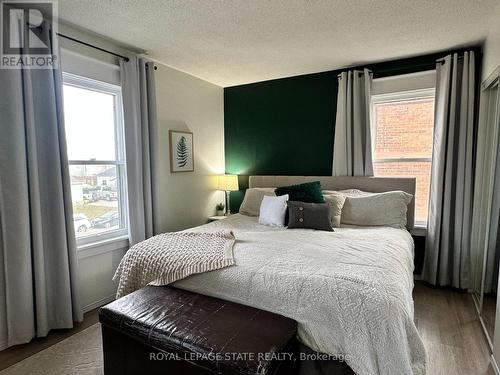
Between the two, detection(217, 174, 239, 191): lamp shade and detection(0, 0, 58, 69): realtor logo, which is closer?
detection(0, 0, 58, 69): realtor logo

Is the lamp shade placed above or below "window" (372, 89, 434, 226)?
below

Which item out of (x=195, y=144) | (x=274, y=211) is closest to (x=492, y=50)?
(x=274, y=211)

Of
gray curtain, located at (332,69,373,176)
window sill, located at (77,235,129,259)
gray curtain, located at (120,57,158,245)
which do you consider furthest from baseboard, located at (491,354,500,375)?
window sill, located at (77,235,129,259)

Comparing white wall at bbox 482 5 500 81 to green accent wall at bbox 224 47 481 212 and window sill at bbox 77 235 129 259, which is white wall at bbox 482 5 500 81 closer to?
green accent wall at bbox 224 47 481 212

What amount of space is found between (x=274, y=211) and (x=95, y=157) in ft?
6.01

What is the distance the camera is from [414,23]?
2402 mm

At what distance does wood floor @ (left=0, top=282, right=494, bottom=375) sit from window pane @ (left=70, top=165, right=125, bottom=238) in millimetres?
812

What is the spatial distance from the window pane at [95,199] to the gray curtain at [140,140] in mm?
198

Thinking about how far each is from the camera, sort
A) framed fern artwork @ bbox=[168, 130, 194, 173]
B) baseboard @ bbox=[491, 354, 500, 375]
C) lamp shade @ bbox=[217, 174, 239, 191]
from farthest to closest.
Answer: lamp shade @ bbox=[217, 174, 239, 191], framed fern artwork @ bbox=[168, 130, 194, 173], baseboard @ bbox=[491, 354, 500, 375]

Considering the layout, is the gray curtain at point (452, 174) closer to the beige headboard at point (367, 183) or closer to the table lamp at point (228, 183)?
the beige headboard at point (367, 183)

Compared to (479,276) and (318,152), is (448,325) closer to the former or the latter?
(479,276)

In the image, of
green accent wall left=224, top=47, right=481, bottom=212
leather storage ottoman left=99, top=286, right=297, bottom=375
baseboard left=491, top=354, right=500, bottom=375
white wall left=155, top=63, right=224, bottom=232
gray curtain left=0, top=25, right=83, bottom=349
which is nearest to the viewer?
leather storage ottoman left=99, top=286, right=297, bottom=375

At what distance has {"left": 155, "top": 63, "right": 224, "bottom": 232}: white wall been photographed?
3440 mm

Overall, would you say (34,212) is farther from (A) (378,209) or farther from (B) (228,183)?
(A) (378,209)
